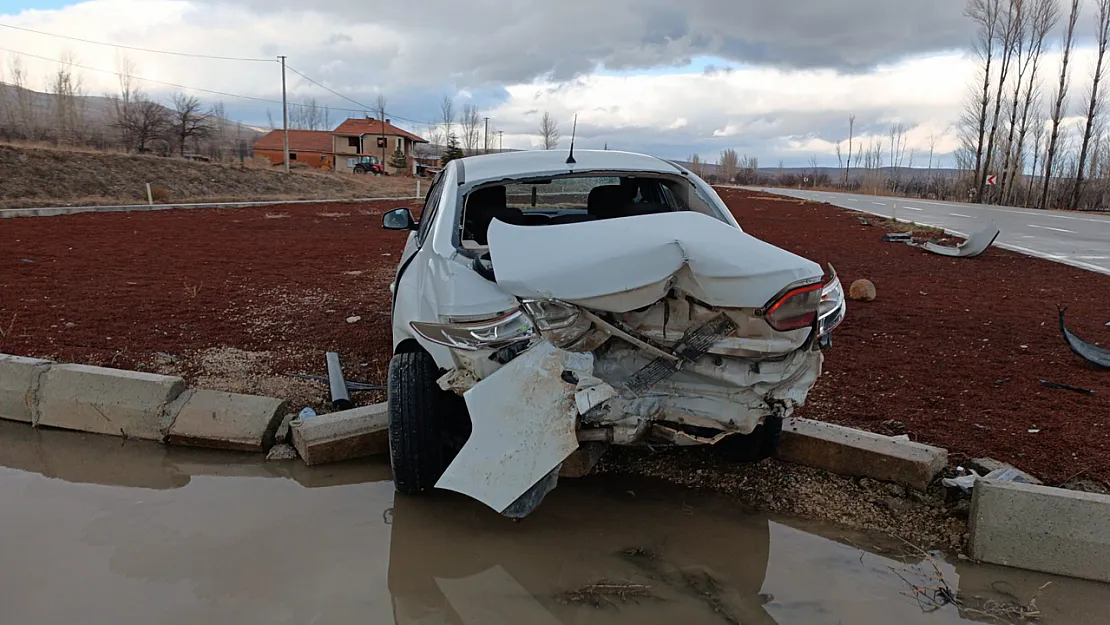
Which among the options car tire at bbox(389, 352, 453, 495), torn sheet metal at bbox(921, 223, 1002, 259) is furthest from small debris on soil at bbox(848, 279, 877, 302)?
car tire at bbox(389, 352, 453, 495)

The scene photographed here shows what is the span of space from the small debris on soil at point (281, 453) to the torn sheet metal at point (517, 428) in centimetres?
173

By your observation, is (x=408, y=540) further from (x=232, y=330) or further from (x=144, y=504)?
(x=232, y=330)

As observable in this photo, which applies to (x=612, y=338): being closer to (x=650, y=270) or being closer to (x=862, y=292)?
(x=650, y=270)

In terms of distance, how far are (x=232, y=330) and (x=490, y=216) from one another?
346cm

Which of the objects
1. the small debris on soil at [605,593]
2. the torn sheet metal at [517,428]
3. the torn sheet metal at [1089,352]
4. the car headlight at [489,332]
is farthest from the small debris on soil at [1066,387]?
the car headlight at [489,332]

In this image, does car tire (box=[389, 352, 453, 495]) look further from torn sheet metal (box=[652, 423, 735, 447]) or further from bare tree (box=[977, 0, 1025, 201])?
bare tree (box=[977, 0, 1025, 201])

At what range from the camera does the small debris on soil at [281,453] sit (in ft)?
13.4

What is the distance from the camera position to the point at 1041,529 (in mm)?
3000

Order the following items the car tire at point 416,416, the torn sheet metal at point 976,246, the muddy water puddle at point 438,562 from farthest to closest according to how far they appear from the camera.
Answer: the torn sheet metal at point 976,246, the car tire at point 416,416, the muddy water puddle at point 438,562

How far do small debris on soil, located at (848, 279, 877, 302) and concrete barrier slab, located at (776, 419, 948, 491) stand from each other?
461 cm

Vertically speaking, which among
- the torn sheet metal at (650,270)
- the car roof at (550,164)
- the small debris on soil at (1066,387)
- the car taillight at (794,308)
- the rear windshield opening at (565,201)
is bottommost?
the small debris on soil at (1066,387)

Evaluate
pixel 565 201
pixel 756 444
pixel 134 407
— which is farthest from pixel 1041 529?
pixel 134 407

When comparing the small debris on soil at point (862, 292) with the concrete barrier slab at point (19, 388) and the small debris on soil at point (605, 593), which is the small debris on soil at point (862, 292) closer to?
the small debris on soil at point (605, 593)

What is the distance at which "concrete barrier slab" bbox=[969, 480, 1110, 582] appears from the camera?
9.61ft
